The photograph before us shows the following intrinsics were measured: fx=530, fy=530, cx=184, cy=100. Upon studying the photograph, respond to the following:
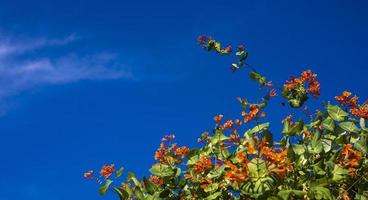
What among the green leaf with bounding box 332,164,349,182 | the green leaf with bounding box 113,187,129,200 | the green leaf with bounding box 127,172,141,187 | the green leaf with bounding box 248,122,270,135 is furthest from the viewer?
the green leaf with bounding box 127,172,141,187

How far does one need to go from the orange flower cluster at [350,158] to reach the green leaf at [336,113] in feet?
1.79

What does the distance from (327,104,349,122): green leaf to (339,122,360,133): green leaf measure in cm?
16

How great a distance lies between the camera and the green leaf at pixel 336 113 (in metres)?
4.55

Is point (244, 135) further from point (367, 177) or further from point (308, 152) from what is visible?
point (367, 177)

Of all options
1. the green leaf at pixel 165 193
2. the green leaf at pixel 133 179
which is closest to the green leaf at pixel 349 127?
the green leaf at pixel 165 193

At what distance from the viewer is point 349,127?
14.4ft

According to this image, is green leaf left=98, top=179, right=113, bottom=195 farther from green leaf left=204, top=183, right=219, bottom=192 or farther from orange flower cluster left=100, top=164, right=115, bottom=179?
green leaf left=204, top=183, right=219, bottom=192

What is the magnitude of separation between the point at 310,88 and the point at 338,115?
65 centimetres

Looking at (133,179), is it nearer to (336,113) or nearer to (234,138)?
(234,138)

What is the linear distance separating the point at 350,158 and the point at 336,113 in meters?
0.72

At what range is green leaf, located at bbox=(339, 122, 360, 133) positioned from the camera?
436 centimetres

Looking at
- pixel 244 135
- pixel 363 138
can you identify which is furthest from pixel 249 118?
pixel 363 138

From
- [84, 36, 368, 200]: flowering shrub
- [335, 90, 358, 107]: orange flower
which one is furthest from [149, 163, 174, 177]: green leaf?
[335, 90, 358, 107]: orange flower

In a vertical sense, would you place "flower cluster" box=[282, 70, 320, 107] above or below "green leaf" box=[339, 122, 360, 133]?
above
